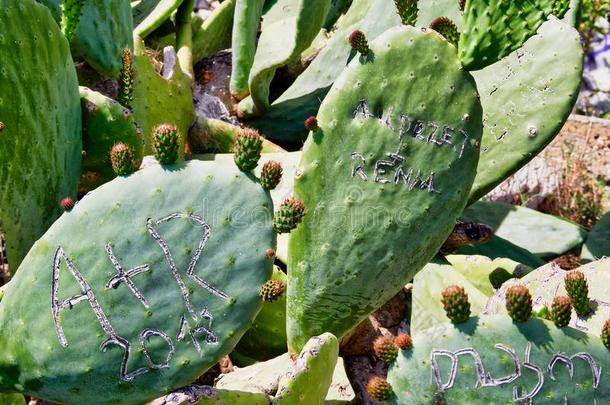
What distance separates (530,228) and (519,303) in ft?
5.44

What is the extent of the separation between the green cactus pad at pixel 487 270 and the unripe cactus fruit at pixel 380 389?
86 centimetres

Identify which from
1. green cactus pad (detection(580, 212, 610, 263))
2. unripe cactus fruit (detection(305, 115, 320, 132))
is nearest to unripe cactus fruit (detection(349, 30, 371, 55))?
unripe cactus fruit (detection(305, 115, 320, 132))

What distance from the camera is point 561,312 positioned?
171cm

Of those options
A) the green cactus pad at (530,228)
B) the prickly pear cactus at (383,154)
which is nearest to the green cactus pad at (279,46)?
the green cactus pad at (530,228)

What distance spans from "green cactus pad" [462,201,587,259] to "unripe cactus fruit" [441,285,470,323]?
1426 millimetres

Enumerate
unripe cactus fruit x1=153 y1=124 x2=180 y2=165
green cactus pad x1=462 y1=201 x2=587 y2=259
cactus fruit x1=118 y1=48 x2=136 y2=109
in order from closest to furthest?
unripe cactus fruit x1=153 y1=124 x2=180 y2=165, cactus fruit x1=118 y1=48 x2=136 y2=109, green cactus pad x1=462 y1=201 x2=587 y2=259

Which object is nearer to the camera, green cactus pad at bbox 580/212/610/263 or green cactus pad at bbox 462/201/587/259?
green cactus pad at bbox 580/212/610/263

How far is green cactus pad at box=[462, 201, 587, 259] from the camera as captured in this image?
319 cm

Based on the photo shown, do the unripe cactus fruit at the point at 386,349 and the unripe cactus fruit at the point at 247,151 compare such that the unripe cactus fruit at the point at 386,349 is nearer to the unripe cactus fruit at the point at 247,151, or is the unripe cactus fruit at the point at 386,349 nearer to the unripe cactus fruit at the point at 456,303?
the unripe cactus fruit at the point at 456,303

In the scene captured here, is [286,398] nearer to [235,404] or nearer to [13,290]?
[235,404]

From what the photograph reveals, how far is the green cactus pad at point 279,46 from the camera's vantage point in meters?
2.84

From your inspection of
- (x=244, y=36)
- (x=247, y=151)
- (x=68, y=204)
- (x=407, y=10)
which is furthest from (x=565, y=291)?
→ (x=244, y=36)

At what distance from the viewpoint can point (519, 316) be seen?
66.8 inches

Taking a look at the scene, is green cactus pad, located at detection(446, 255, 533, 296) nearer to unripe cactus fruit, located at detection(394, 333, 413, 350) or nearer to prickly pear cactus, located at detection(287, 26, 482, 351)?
prickly pear cactus, located at detection(287, 26, 482, 351)
